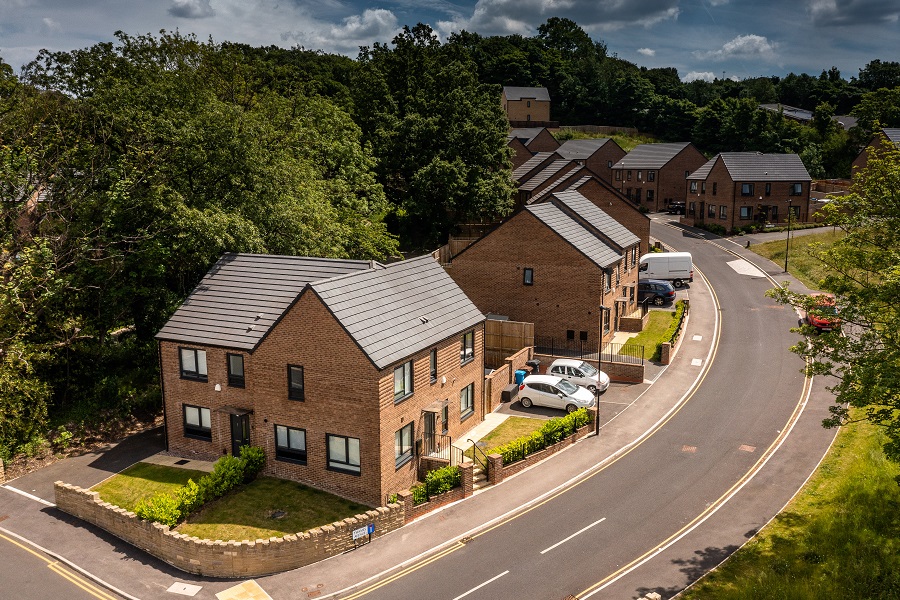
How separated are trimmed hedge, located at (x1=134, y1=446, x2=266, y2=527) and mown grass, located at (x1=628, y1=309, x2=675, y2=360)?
25.6 metres

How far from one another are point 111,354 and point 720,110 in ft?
350

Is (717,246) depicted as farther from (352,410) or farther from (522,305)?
(352,410)

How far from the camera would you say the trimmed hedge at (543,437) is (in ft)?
98.0

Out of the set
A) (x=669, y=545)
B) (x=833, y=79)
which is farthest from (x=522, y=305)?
(x=833, y=79)

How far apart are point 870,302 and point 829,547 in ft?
28.1

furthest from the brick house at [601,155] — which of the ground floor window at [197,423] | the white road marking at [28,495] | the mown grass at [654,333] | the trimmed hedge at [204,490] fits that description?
the white road marking at [28,495]

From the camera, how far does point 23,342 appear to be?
33125 millimetres

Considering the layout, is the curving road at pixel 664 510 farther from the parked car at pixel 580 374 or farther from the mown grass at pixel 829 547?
the parked car at pixel 580 374

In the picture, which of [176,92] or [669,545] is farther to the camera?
[176,92]

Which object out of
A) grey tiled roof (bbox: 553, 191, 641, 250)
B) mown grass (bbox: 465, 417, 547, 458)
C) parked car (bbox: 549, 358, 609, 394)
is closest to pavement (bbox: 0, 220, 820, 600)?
mown grass (bbox: 465, 417, 547, 458)

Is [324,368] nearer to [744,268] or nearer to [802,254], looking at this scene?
[744,268]

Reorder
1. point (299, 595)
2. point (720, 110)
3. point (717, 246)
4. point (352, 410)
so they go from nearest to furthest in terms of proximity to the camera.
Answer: point (299, 595) → point (352, 410) → point (717, 246) → point (720, 110)

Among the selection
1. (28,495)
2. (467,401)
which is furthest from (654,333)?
(28,495)

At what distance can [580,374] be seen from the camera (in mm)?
38531
